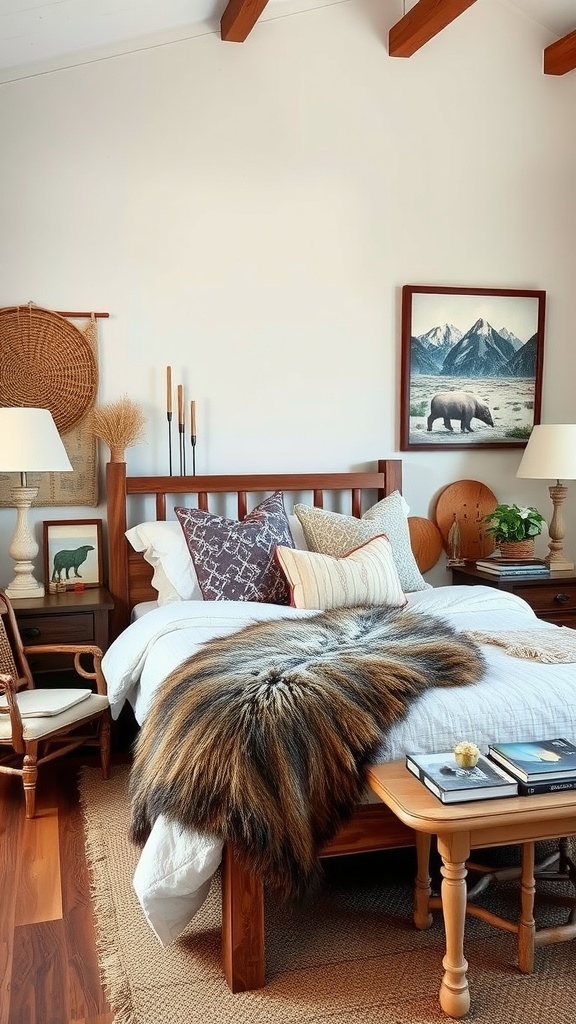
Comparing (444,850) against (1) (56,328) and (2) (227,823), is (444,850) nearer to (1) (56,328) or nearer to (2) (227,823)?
(2) (227,823)

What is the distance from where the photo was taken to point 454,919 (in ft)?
5.92

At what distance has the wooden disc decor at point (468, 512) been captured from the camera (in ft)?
13.7

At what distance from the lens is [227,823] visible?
187 cm

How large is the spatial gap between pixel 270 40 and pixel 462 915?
3.52 meters

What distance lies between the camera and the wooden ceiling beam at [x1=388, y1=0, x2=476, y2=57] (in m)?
3.47

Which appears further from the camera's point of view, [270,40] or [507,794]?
[270,40]

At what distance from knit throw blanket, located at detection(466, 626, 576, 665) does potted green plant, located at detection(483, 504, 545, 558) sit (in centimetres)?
111

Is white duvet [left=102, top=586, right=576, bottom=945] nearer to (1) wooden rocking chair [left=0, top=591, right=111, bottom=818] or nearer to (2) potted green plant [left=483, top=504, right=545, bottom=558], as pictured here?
(1) wooden rocking chair [left=0, top=591, right=111, bottom=818]

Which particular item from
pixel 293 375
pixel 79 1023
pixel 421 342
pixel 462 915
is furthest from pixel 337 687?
pixel 421 342

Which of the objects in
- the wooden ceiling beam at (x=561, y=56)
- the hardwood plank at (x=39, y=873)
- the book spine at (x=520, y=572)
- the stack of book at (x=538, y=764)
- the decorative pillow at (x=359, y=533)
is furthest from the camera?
the wooden ceiling beam at (x=561, y=56)

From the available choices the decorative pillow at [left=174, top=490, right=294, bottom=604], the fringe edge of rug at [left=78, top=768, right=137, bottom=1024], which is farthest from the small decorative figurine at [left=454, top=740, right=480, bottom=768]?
the decorative pillow at [left=174, top=490, right=294, bottom=604]

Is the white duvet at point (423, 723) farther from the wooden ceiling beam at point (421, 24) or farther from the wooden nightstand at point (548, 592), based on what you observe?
the wooden ceiling beam at point (421, 24)

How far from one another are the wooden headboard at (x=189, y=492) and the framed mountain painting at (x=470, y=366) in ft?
1.00

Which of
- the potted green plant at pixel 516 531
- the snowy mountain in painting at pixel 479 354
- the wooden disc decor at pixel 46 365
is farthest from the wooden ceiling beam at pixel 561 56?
the wooden disc decor at pixel 46 365
